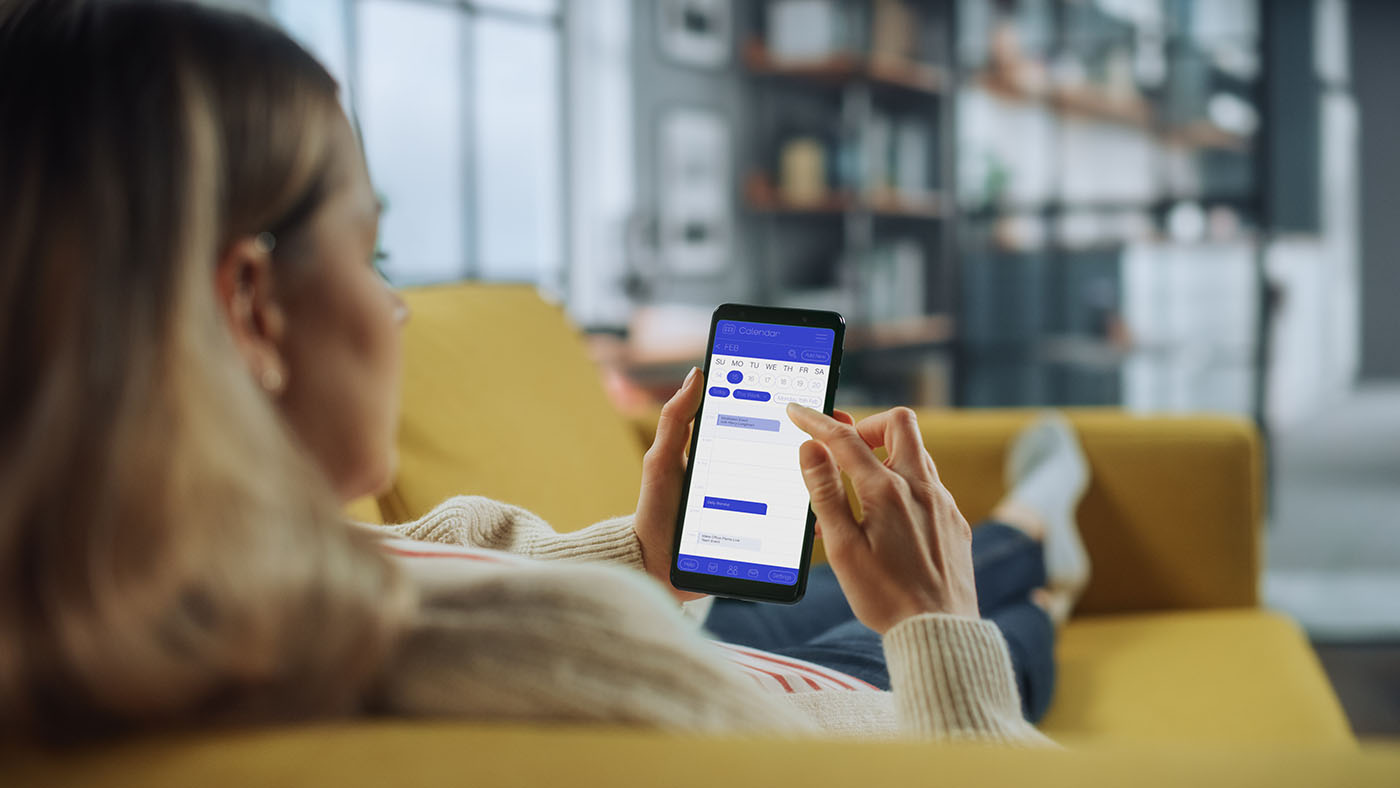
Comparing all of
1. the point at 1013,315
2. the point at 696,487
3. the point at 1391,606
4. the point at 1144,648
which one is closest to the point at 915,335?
the point at 1013,315

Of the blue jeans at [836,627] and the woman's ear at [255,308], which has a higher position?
the woman's ear at [255,308]

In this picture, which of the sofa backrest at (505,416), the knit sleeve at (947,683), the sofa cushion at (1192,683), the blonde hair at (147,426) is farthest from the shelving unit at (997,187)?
the blonde hair at (147,426)

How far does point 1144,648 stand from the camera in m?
0.83

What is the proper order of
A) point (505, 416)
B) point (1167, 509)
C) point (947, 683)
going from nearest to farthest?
point (947, 683) → point (505, 416) → point (1167, 509)

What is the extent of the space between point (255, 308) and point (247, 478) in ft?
0.22

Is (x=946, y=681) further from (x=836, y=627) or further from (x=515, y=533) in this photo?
(x=515, y=533)

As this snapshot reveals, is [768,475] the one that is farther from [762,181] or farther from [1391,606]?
[762,181]

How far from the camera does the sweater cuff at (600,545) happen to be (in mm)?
436

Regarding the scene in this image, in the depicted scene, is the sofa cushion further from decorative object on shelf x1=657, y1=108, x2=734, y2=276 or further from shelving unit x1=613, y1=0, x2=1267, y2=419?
decorative object on shelf x1=657, y1=108, x2=734, y2=276

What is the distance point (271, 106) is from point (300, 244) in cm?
→ 4

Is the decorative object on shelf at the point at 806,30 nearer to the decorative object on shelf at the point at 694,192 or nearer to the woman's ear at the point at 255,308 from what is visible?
the decorative object on shelf at the point at 694,192

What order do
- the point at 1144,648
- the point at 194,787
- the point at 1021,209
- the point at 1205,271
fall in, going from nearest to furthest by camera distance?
the point at 194,787 < the point at 1144,648 < the point at 1205,271 < the point at 1021,209

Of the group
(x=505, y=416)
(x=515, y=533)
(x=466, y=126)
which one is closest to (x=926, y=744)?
(x=515, y=533)

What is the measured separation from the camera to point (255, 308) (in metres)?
0.36
